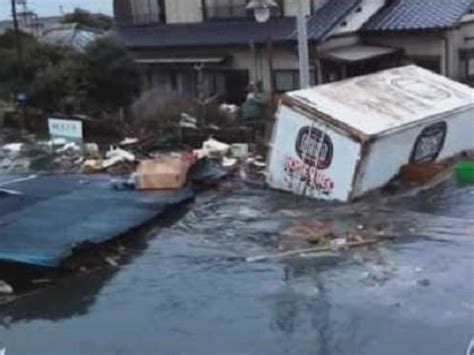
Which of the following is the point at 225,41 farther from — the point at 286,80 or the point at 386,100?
the point at 386,100

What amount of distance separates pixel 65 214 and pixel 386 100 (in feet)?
21.2

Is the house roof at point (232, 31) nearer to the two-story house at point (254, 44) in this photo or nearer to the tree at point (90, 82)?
the two-story house at point (254, 44)

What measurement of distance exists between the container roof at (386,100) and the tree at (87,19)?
1015 inches

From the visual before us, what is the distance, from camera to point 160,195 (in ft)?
47.7

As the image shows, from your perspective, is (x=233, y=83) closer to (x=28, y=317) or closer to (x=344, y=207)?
(x=344, y=207)

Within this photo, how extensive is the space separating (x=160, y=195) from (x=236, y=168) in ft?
8.91

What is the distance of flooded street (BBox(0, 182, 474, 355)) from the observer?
344 inches

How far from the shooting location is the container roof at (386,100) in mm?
14141

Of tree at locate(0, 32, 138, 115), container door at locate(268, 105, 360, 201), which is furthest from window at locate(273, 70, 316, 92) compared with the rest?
container door at locate(268, 105, 360, 201)

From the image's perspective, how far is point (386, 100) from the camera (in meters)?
15.5

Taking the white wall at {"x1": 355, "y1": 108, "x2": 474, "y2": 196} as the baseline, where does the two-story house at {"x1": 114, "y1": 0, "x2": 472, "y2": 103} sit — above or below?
above

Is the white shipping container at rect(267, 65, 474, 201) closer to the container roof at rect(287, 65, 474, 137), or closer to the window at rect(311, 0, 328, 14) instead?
the container roof at rect(287, 65, 474, 137)

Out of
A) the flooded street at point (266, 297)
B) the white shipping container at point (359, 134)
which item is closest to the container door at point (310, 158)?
the white shipping container at point (359, 134)

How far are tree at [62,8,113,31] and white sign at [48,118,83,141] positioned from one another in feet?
63.8
